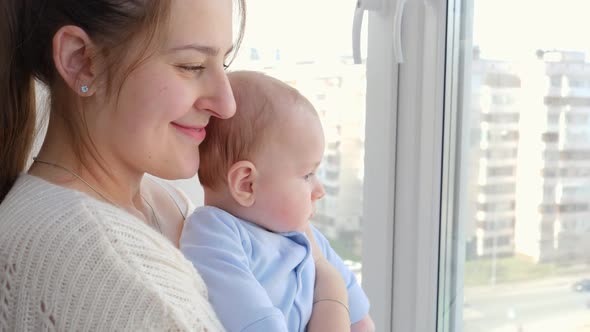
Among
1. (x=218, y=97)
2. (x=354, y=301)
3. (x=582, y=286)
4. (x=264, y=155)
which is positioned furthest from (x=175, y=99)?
(x=582, y=286)

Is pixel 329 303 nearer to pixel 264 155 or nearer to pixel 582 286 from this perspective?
pixel 264 155

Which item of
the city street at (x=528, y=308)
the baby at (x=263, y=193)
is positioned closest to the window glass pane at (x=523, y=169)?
the city street at (x=528, y=308)

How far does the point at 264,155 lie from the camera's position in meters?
1.25

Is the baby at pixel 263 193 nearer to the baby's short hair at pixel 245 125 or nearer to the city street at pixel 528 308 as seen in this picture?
the baby's short hair at pixel 245 125

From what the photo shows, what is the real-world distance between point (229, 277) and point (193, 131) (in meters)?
0.23

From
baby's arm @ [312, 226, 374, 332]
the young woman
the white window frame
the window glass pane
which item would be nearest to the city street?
the window glass pane

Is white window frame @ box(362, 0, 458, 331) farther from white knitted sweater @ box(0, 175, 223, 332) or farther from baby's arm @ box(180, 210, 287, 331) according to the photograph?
white knitted sweater @ box(0, 175, 223, 332)

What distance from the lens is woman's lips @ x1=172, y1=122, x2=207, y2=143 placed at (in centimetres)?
117

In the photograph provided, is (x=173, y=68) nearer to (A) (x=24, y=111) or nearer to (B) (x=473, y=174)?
(A) (x=24, y=111)

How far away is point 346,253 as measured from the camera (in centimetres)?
227

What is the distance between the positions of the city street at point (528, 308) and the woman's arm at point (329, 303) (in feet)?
1.65

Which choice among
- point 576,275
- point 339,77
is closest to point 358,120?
point 339,77

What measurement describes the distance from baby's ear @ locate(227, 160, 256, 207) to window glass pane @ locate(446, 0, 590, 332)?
63 cm

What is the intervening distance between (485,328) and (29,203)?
1.13m
